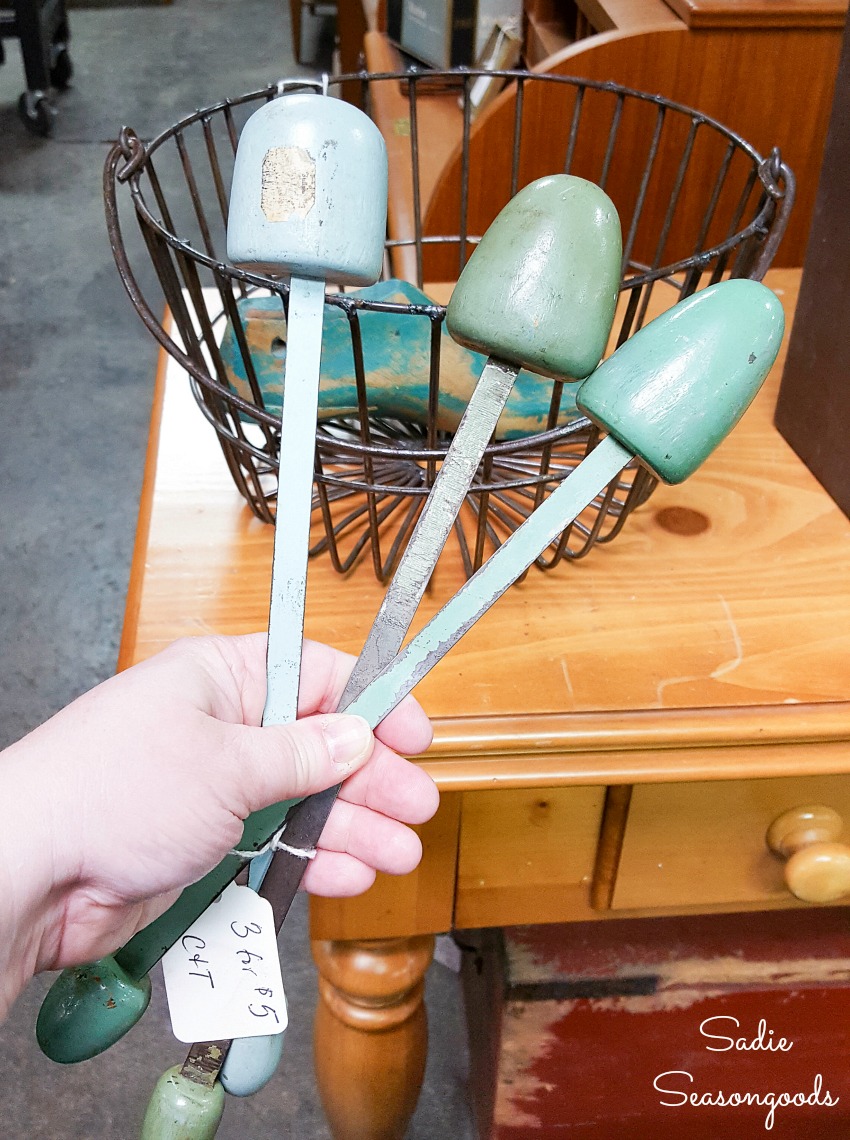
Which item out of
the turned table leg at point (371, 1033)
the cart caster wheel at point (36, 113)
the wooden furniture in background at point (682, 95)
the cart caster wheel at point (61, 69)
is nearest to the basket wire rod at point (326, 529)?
the turned table leg at point (371, 1033)

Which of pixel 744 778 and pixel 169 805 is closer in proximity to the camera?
pixel 169 805

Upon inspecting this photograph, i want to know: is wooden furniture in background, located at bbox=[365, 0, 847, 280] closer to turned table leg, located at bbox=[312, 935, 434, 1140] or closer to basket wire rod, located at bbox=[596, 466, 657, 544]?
basket wire rod, located at bbox=[596, 466, 657, 544]

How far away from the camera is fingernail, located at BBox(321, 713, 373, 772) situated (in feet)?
1.11

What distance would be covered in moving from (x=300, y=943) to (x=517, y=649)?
546 mm

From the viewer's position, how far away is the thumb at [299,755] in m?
0.32

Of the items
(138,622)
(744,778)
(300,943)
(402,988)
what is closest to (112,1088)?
(300,943)

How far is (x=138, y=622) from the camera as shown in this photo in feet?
1.57

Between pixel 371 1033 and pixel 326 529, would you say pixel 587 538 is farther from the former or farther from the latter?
pixel 371 1033

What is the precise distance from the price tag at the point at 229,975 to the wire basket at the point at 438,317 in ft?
0.57

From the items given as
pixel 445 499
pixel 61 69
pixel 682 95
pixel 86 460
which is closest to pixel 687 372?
pixel 445 499

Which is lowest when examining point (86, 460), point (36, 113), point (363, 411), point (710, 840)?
point (86, 460)

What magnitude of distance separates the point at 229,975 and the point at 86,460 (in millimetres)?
1244

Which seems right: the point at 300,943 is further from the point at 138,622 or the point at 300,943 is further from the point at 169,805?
the point at 169,805

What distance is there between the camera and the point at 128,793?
0.31 metres
